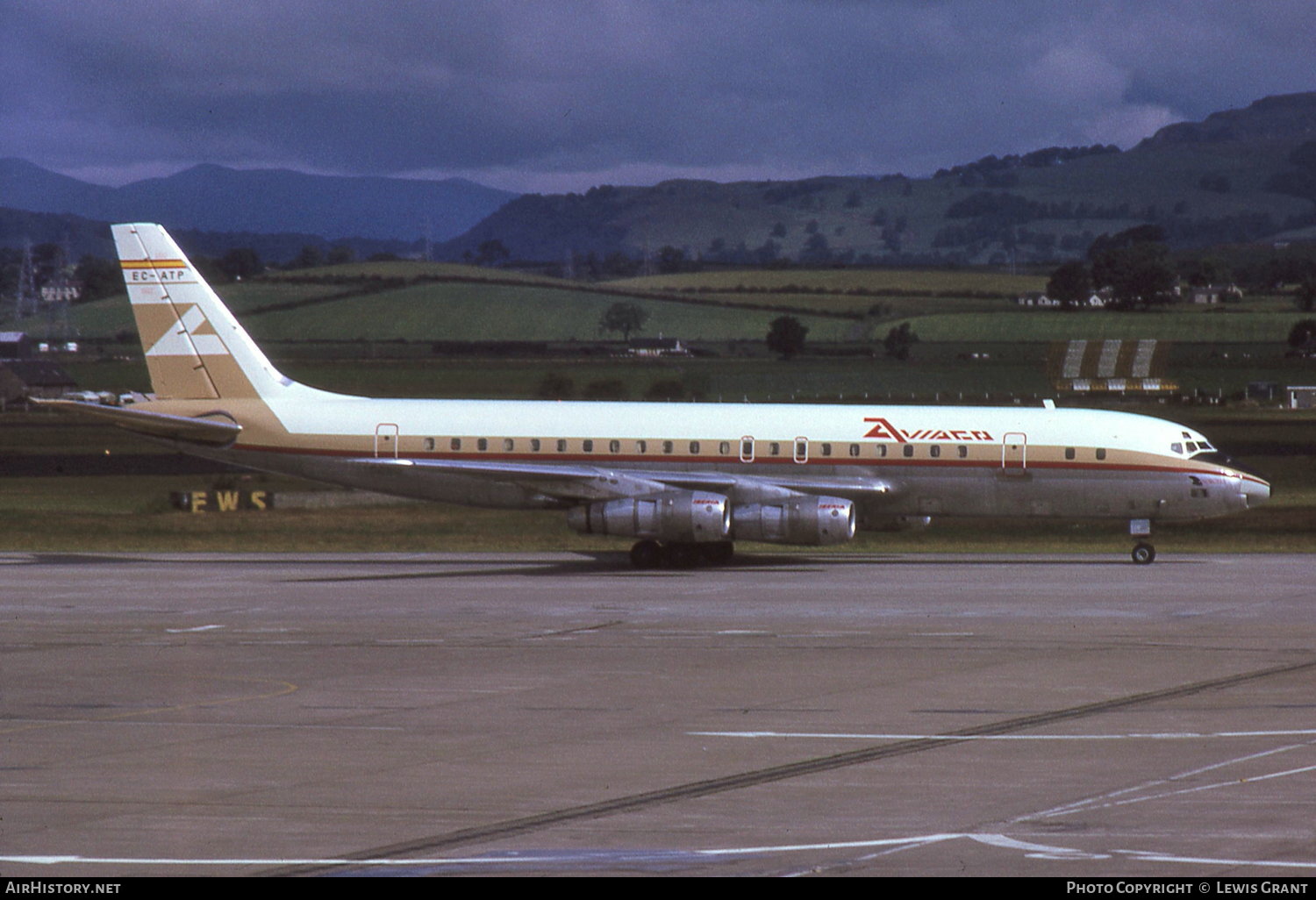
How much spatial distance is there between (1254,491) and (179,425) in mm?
27635

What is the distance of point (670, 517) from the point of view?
1516 inches

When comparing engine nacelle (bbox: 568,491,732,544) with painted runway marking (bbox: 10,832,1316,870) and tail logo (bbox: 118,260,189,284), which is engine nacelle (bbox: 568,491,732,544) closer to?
tail logo (bbox: 118,260,189,284)

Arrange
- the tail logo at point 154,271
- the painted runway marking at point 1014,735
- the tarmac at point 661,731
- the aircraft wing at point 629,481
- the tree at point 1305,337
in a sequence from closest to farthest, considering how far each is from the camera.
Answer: the tarmac at point 661,731
the painted runway marking at point 1014,735
the aircraft wing at point 629,481
the tail logo at point 154,271
the tree at point 1305,337

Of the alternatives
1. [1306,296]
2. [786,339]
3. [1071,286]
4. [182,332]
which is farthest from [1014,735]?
[1071,286]

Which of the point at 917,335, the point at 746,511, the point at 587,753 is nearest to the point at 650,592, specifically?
the point at 746,511

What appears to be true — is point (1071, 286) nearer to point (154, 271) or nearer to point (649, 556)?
point (649, 556)

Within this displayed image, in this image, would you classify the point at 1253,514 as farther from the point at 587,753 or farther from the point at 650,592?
the point at 587,753

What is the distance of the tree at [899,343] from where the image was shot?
105500 millimetres

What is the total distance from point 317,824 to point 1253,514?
146 ft

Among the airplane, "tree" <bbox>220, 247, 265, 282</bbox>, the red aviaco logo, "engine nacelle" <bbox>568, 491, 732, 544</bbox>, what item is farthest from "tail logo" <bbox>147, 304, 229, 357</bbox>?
"tree" <bbox>220, 247, 265, 282</bbox>

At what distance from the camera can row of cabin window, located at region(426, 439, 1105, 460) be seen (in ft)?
131

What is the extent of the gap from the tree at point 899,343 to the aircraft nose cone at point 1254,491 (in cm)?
6451

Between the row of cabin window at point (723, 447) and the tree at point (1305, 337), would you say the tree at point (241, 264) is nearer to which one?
the tree at point (1305, 337)

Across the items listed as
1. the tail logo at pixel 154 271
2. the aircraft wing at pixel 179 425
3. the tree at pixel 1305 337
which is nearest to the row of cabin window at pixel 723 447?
the aircraft wing at pixel 179 425
